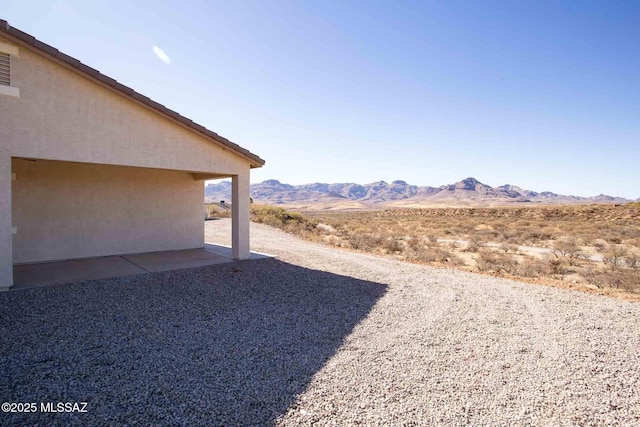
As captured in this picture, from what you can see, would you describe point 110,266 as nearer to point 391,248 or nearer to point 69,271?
point 69,271

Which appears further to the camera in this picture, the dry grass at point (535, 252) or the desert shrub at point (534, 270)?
the desert shrub at point (534, 270)

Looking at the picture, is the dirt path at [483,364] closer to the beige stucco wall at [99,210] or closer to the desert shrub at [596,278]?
the desert shrub at [596,278]

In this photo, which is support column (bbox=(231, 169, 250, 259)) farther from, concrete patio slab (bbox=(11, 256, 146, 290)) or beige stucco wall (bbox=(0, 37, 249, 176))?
concrete patio slab (bbox=(11, 256, 146, 290))

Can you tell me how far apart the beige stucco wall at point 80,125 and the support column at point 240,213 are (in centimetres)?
141

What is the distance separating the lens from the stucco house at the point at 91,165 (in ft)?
21.8

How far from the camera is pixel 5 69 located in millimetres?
6508

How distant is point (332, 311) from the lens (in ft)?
21.4

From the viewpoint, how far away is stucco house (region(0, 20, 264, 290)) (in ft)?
21.8

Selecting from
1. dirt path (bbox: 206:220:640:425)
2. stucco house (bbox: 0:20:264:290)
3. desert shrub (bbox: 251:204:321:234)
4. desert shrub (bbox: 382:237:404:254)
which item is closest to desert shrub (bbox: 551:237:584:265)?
desert shrub (bbox: 382:237:404:254)

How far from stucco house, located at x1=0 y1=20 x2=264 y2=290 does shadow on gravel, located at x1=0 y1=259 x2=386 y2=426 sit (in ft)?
8.11

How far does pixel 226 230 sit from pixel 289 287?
41.0 ft

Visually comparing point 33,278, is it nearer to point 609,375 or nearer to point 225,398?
point 225,398

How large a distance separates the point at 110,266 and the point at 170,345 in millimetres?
5747

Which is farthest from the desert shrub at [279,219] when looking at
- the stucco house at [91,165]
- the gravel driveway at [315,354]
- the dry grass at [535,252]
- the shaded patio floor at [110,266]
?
the gravel driveway at [315,354]
